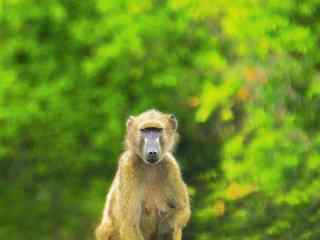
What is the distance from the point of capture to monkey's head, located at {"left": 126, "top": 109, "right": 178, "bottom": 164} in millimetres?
14648

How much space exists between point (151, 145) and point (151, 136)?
0.16m

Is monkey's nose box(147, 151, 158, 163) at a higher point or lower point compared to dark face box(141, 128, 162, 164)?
lower

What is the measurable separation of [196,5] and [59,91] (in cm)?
1184

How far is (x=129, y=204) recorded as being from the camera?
1477cm

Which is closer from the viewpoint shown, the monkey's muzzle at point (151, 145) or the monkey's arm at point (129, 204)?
the monkey's muzzle at point (151, 145)

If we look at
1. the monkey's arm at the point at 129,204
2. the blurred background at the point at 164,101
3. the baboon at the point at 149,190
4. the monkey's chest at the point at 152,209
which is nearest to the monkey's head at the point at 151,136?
the baboon at the point at 149,190

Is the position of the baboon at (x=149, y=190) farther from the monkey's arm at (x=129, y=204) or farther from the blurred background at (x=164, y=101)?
the blurred background at (x=164, y=101)

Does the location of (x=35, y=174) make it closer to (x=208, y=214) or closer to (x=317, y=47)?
(x=317, y=47)

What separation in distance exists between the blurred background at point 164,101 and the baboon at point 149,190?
20.2ft

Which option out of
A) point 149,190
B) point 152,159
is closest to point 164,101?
point 149,190

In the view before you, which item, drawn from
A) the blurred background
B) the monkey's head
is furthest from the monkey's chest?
the blurred background

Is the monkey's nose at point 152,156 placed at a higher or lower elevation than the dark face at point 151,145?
lower

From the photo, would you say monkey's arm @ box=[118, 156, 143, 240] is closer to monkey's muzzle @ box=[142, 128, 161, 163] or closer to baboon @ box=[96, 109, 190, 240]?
baboon @ box=[96, 109, 190, 240]

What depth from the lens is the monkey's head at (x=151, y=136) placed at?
14.6 m
